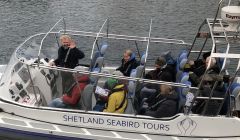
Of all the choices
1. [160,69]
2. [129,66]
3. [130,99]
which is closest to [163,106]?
[130,99]

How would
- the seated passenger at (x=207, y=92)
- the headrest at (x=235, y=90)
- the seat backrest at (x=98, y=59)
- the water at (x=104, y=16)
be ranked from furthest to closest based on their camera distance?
the water at (x=104, y=16) < the seat backrest at (x=98, y=59) < the headrest at (x=235, y=90) < the seated passenger at (x=207, y=92)

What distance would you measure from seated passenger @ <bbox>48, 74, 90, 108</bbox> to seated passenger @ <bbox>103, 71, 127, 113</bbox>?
479mm

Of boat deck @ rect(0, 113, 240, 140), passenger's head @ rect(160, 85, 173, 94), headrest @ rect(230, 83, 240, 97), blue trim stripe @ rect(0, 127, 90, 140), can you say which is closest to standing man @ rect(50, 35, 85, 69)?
boat deck @ rect(0, 113, 240, 140)

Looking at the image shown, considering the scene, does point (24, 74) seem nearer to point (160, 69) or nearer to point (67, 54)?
point (67, 54)

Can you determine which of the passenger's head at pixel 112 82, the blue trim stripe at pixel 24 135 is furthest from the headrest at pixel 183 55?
the blue trim stripe at pixel 24 135

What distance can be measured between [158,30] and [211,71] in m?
10.6

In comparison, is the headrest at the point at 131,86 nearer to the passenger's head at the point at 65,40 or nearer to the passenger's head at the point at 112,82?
the passenger's head at the point at 112,82

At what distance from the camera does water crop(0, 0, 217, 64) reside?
17516 mm

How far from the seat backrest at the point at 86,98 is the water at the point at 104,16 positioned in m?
8.96

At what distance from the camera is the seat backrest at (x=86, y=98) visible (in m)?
7.23

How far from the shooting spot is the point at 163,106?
706 cm

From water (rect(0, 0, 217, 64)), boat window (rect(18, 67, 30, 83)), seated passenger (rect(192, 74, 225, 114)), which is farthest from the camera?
water (rect(0, 0, 217, 64))

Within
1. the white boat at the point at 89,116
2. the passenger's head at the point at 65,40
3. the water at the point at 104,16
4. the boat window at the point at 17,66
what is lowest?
the water at the point at 104,16

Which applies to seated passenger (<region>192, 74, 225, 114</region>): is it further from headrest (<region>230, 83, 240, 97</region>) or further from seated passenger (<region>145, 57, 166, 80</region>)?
seated passenger (<region>145, 57, 166, 80</region>)
